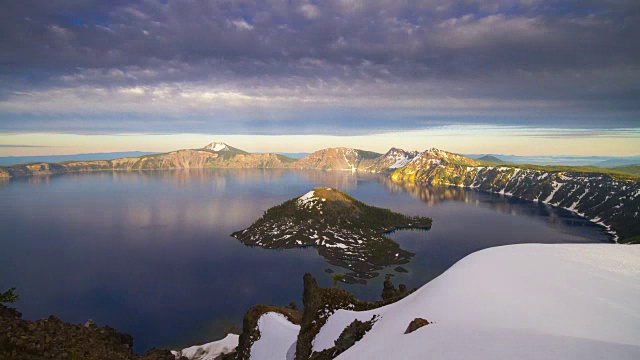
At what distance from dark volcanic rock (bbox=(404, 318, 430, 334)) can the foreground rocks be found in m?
45.6

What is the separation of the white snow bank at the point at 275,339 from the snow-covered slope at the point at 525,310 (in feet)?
Result: 89.9

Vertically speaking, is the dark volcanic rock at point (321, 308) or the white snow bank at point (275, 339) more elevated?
the dark volcanic rock at point (321, 308)

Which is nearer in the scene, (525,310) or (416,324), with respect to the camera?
(525,310)

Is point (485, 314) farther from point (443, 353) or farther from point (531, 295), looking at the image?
point (443, 353)

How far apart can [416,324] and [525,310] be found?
28.6 feet

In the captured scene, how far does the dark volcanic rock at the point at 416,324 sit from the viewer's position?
1048 inches

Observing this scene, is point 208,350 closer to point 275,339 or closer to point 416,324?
point 275,339

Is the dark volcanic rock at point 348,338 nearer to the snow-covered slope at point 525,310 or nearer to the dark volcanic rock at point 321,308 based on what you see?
the snow-covered slope at point 525,310

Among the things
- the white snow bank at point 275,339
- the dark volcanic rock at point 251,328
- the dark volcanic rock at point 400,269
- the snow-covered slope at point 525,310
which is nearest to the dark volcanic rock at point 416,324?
the snow-covered slope at point 525,310

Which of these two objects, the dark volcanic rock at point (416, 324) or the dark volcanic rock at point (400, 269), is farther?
the dark volcanic rock at point (400, 269)

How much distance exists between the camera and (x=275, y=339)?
63.0 metres

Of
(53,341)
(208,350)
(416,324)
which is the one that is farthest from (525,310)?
(208,350)

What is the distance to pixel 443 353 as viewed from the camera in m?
19.7

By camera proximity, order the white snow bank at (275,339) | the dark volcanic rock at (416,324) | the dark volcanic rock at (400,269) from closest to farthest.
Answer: the dark volcanic rock at (416,324) → the white snow bank at (275,339) → the dark volcanic rock at (400,269)
